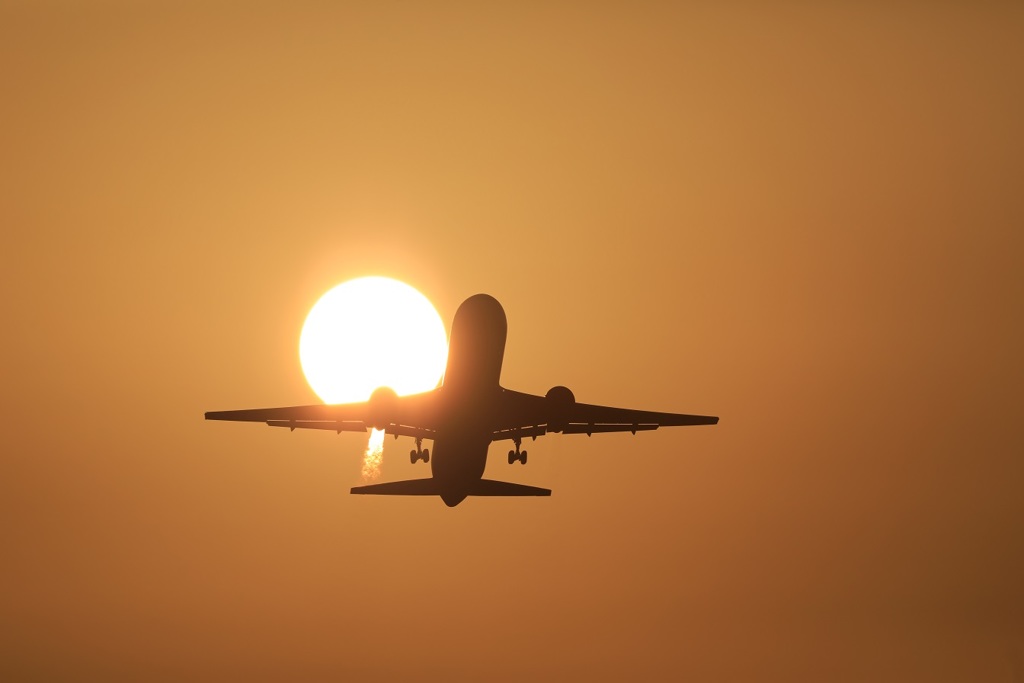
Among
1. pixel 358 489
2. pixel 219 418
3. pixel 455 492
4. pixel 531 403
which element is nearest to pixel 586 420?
pixel 531 403

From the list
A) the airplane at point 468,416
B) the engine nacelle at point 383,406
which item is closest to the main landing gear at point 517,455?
the airplane at point 468,416

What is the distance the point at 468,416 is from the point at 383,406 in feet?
19.5

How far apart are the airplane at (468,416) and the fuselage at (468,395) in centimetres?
6

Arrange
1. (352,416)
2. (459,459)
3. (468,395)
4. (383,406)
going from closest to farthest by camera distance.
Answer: (383,406) < (352,416) < (459,459) < (468,395)

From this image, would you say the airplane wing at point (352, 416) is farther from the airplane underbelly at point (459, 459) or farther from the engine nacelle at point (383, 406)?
the airplane underbelly at point (459, 459)

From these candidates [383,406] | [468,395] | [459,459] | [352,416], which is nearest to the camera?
[383,406]

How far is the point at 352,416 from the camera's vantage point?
67688 mm

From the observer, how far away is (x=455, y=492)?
7044cm

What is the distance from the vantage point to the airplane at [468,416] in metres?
67.6

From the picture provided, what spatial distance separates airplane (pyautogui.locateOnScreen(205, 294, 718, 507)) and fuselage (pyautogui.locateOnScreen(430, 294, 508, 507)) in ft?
0.20

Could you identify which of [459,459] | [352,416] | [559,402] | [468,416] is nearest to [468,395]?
[468,416]

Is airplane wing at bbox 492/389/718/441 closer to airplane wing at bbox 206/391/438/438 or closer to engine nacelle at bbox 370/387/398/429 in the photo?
airplane wing at bbox 206/391/438/438

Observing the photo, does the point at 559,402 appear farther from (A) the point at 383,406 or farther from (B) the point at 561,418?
(A) the point at 383,406

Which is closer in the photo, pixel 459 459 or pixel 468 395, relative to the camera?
pixel 459 459
